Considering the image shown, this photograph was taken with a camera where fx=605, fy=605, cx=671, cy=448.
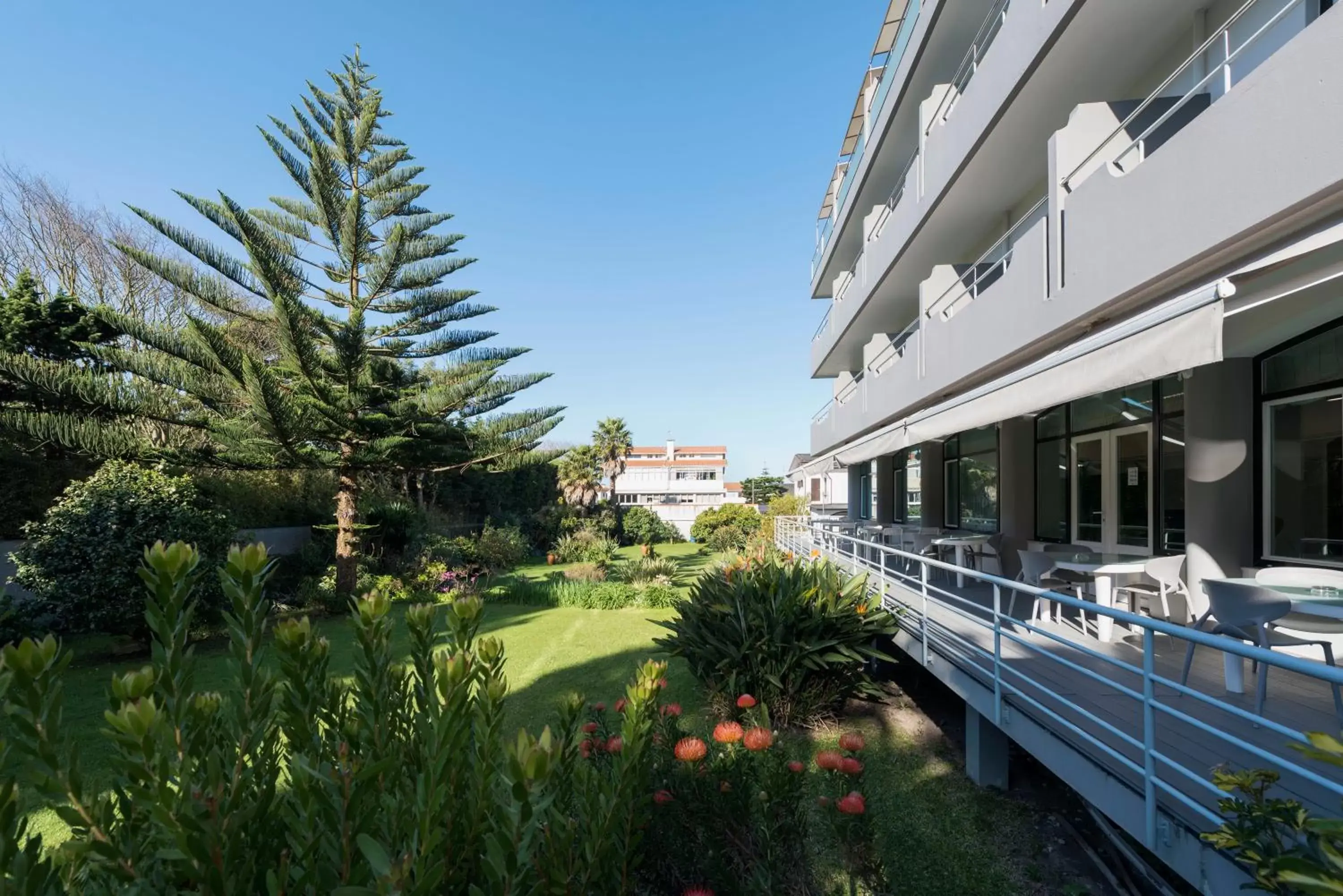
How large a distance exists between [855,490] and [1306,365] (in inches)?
638

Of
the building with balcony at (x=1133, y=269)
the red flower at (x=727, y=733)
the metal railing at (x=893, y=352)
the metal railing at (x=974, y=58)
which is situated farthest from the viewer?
the metal railing at (x=893, y=352)

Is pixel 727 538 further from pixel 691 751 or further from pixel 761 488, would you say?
pixel 761 488

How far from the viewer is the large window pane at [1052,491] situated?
8.16 metres

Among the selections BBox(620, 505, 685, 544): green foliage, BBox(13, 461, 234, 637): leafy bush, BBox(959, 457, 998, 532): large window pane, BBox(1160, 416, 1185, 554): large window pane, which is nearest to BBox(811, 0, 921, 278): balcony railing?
BBox(959, 457, 998, 532): large window pane

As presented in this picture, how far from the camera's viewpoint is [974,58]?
762cm

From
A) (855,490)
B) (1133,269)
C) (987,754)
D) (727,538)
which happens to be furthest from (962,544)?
(727,538)

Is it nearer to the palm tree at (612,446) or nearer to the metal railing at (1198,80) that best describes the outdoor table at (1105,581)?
the metal railing at (1198,80)

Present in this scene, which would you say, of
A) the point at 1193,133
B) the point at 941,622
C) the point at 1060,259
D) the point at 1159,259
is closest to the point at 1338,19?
the point at 1193,133

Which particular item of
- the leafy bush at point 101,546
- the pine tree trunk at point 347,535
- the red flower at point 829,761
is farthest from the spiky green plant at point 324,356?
the red flower at point 829,761

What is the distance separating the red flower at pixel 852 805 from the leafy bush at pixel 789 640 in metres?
3.18

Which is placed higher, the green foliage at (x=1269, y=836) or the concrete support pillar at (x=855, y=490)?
the concrete support pillar at (x=855, y=490)

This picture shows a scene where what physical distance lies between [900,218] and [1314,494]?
708 cm

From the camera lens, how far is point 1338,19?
321 centimetres

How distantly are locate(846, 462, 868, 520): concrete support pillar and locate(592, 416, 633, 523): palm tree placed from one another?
14171 mm
